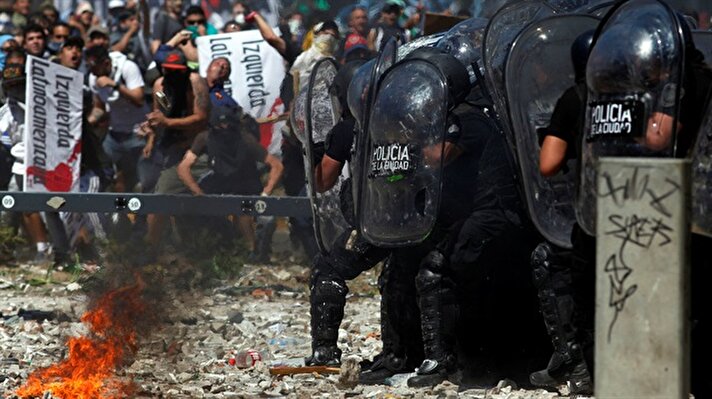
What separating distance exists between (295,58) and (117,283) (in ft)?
16.0

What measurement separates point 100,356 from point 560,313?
8.31ft

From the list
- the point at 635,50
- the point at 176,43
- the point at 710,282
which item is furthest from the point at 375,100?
the point at 176,43

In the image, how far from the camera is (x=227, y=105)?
44.8ft

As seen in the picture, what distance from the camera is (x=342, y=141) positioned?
348 inches

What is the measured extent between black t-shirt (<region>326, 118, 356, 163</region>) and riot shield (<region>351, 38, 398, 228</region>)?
181 mm

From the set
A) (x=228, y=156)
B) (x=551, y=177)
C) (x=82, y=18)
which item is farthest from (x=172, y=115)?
(x=551, y=177)

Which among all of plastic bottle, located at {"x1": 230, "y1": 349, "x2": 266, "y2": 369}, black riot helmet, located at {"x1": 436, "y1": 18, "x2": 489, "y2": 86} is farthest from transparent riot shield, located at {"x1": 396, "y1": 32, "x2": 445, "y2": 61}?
plastic bottle, located at {"x1": 230, "y1": 349, "x2": 266, "y2": 369}

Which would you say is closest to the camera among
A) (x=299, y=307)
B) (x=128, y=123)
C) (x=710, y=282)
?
(x=710, y=282)

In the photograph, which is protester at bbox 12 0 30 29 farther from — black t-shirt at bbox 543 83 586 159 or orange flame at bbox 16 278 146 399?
black t-shirt at bbox 543 83 586 159

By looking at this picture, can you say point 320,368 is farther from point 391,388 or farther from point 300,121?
point 300,121

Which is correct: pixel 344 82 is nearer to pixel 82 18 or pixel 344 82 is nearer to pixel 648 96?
pixel 648 96

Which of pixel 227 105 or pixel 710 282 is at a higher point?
pixel 227 105

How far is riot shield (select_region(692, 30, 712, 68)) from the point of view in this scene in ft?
22.2

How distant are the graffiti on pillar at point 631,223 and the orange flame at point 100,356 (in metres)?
3.28
